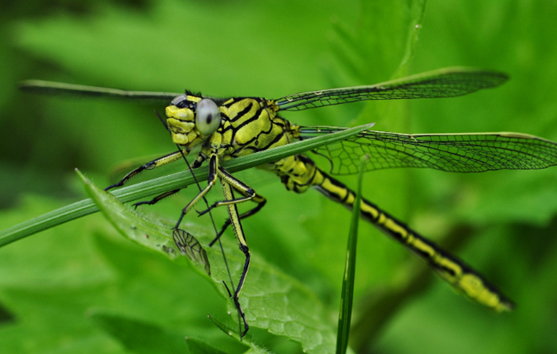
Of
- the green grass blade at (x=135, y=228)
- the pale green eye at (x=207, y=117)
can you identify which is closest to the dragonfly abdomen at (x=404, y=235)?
the pale green eye at (x=207, y=117)

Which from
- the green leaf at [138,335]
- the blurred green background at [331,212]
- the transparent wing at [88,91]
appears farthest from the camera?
the transparent wing at [88,91]

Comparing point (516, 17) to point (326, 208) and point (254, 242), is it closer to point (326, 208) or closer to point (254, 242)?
point (326, 208)

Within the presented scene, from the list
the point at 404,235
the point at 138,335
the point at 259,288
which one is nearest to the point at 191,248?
the point at 259,288

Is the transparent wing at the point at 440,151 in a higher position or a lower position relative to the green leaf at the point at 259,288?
higher

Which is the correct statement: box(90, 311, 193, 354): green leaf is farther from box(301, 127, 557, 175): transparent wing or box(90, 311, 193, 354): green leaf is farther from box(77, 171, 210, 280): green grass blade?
box(301, 127, 557, 175): transparent wing

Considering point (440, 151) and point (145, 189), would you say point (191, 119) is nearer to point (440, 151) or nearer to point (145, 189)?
point (145, 189)

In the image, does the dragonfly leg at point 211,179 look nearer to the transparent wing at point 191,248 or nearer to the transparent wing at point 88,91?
the transparent wing at point 191,248
